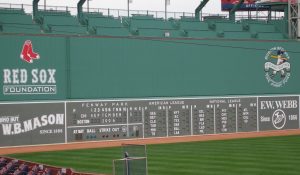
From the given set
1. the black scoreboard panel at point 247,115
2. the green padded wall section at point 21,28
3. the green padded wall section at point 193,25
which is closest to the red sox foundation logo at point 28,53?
the green padded wall section at point 21,28

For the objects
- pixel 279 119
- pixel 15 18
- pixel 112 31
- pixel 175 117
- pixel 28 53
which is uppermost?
pixel 15 18

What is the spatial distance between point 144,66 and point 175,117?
2579 mm

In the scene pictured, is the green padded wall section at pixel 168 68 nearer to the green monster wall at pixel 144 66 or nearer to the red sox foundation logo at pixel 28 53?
the green monster wall at pixel 144 66

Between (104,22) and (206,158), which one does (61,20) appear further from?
(206,158)

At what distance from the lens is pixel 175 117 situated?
101ft

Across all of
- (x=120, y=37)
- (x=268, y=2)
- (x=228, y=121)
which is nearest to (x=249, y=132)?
(x=228, y=121)

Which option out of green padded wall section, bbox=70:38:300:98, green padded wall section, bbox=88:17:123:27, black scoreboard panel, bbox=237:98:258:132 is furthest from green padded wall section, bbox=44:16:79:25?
black scoreboard panel, bbox=237:98:258:132

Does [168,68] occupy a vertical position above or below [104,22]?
below

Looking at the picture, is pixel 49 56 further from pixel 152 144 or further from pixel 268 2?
pixel 268 2

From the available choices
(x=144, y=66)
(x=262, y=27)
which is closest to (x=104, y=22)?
(x=144, y=66)

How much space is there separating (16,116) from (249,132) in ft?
36.7

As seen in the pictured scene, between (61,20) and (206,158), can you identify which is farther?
(61,20)

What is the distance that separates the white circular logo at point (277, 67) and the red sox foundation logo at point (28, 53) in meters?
11.6

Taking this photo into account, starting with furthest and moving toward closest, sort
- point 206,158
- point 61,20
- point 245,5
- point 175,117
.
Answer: point 245,5
point 61,20
point 175,117
point 206,158
